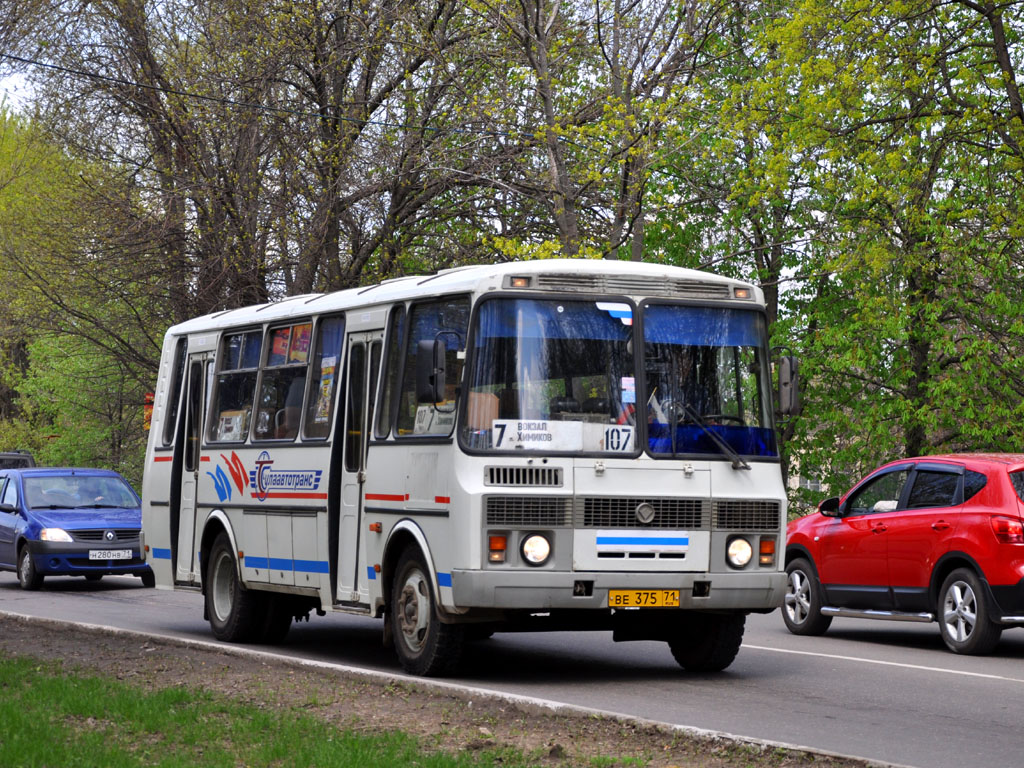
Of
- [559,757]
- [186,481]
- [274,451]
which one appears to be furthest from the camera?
[186,481]

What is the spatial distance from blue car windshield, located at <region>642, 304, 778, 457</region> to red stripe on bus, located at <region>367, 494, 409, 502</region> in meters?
1.84

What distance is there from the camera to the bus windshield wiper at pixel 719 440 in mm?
11500

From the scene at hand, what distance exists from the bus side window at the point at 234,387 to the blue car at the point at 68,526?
Result: 23.4ft

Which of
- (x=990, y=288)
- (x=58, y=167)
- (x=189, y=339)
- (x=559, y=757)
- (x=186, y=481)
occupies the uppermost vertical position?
(x=58, y=167)

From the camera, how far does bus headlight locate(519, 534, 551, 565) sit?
A: 1096 cm

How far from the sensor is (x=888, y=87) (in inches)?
938

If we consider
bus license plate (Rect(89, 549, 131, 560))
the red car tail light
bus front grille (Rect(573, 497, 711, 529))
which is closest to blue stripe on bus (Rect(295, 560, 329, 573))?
bus front grille (Rect(573, 497, 711, 529))

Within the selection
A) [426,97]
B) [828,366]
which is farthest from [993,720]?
[828,366]

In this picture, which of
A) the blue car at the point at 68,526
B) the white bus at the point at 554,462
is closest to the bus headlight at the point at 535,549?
the white bus at the point at 554,462

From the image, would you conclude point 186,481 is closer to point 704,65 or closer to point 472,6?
point 472,6

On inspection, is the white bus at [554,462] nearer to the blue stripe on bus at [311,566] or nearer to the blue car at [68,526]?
the blue stripe on bus at [311,566]

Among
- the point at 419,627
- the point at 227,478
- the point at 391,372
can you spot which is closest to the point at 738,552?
the point at 419,627

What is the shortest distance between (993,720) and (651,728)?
2.35 m

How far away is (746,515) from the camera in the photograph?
454 inches
